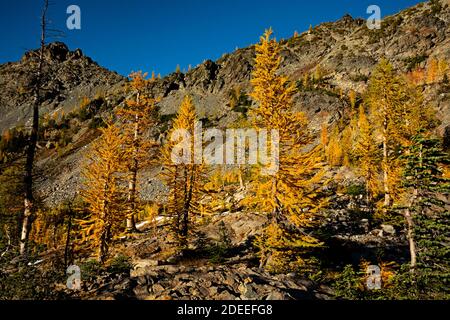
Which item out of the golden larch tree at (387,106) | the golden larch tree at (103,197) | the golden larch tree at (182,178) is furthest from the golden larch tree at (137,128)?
the golden larch tree at (387,106)

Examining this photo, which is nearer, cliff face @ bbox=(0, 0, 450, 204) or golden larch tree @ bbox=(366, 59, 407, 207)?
golden larch tree @ bbox=(366, 59, 407, 207)

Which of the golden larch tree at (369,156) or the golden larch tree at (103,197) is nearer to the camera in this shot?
the golden larch tree at (103,197)

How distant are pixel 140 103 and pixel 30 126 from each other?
46.5ft

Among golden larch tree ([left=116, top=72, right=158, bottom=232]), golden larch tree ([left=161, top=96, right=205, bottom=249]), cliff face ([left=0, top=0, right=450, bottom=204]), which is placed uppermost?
cliff face ([left=0, top=0, right=450, bottom=204])

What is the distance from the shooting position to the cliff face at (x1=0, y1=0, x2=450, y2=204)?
77.7 m

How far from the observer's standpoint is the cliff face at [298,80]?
77.7 metres

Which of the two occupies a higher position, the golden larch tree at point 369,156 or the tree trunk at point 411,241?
the golden larch tree at point 369,156

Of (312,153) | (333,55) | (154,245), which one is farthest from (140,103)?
(333,55)

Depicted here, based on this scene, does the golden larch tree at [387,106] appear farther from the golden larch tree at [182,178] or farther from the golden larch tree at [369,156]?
the golden larch tree at [182,178]

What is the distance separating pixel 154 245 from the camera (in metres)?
20.6

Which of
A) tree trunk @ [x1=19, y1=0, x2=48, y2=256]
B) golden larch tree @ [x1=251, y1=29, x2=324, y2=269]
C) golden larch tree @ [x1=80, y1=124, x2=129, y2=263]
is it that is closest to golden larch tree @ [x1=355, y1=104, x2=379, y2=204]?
golden larch tree @ [x1=251, y1=29, x2=324, y2=269]

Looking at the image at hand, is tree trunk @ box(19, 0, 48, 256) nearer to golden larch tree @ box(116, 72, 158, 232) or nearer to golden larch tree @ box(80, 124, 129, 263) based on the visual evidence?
golden larch tree @ box(80, 124, 129, 263)

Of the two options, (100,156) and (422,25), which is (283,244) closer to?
(100,156)

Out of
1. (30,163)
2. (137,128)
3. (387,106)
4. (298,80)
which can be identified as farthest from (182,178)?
(298,80)
